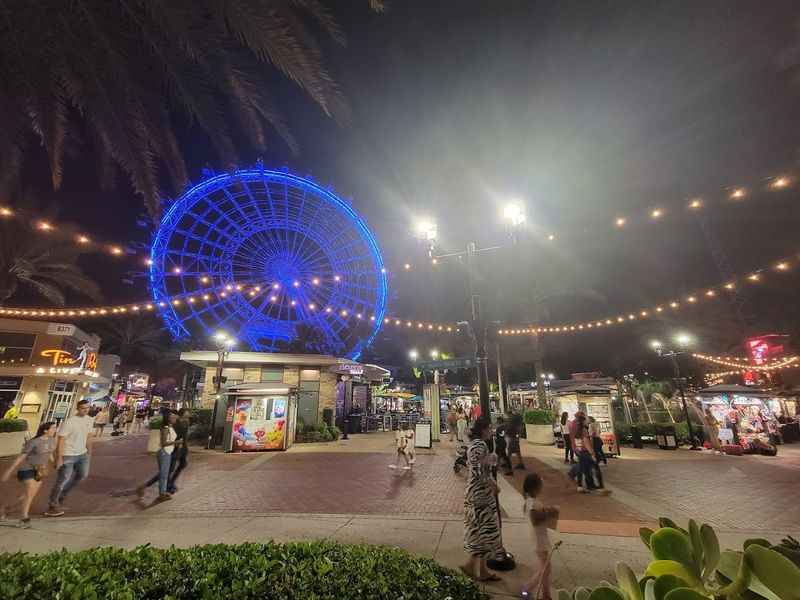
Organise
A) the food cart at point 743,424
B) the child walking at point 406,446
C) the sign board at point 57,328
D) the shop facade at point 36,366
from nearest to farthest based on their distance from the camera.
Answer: the child walking at point 406,446
the food cart at point 743,424
the shop facade at point 36,366
the sign board at point 57,328

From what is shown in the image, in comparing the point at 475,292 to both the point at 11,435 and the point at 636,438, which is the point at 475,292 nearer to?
the point at 636,438

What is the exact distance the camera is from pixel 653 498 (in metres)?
8.70

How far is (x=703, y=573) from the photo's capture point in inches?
39.3

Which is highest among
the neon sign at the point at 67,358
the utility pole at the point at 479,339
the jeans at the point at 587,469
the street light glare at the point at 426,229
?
the street light glare at the point at 426,229

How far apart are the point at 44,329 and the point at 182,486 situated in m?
25.2

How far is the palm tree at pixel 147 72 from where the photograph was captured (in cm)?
244

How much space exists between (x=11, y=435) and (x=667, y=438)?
92.9 feet

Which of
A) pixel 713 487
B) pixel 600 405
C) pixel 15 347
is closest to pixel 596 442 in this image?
pixel 713 487

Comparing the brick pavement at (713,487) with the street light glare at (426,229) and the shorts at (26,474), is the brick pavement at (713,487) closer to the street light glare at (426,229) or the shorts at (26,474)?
the street light glare at (426,229)

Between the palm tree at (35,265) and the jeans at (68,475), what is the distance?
75.0 ft

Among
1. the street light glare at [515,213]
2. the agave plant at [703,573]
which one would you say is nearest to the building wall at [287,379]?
the street light glare at [515,213]

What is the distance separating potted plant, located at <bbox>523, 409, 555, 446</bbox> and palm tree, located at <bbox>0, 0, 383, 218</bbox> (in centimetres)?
1974

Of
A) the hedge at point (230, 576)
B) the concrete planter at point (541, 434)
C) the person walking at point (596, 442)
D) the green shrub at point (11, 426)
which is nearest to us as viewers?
the hedge at point (230, 576)

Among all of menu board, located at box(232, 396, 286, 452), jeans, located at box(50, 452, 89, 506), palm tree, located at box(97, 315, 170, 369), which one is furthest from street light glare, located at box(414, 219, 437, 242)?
palm tree, located at box(97, 315, 170, 369)
